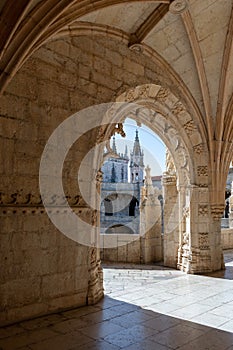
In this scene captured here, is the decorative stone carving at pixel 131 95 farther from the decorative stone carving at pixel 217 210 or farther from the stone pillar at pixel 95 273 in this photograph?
the decorative stone carving at pixel 217 210

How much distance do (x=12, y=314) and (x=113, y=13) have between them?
348 centimetres

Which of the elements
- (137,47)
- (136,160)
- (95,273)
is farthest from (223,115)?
(136,160)

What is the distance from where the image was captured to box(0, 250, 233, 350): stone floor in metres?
2.50

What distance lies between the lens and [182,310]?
3.31 meters

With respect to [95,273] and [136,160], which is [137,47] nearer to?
[95,273]

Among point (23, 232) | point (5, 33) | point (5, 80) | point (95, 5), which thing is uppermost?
point (95, 5)

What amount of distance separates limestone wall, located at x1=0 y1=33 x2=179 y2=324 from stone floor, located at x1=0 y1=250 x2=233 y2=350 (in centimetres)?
23

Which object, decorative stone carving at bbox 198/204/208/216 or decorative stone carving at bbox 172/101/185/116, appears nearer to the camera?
decorative stone carving at bbox 172/101/185/116

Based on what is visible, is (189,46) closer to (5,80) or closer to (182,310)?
(5,80)

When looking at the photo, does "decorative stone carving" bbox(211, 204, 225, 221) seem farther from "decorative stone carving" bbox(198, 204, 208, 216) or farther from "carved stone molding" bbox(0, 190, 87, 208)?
"carved stone molding" bbox(0, 190, 87, 208)

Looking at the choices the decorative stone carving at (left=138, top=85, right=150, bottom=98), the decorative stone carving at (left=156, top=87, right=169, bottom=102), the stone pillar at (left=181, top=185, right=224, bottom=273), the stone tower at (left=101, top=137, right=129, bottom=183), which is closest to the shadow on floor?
the stone pillar at (left=181, top=185, right=224, bottom=273)

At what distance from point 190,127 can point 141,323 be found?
11.3 ft

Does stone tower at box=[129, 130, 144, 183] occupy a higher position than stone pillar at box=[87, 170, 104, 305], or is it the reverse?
A: stone tower at box=[129, 130, 144, 183]

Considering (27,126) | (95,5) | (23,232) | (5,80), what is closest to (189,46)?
(95,5)
